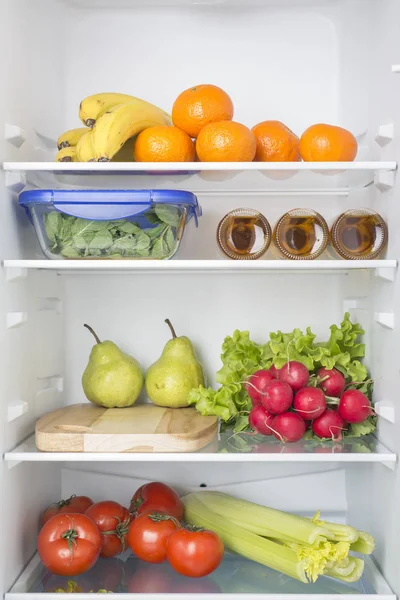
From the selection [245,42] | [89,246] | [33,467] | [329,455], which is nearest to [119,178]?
[89,246]

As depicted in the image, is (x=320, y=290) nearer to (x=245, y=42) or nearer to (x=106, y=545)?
(x=245, y=42)

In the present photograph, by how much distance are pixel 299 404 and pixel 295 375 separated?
7cm

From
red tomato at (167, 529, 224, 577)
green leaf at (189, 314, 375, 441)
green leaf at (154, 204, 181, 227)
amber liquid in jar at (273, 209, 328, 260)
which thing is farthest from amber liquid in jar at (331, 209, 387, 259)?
red tomato at (167, 529, 224, 577)

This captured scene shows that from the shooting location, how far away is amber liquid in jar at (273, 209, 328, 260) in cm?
161

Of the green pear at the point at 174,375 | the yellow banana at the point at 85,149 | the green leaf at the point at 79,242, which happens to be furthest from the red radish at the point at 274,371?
the yellow banana at the point at 85,149

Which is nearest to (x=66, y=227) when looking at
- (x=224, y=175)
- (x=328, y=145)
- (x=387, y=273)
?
(x=224, y=175)

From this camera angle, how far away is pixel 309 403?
1.57m

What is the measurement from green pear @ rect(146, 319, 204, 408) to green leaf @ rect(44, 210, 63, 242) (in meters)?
0.44

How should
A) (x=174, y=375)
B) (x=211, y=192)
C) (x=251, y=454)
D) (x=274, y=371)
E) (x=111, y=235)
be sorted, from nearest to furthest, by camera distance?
(x=251, y=454) → (x=111, y=235) → (x=274, y=371) → (x=174, y=375) → (x=211, y=192)

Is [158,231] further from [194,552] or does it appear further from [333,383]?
[194,552]

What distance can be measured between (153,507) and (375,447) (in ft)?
1.80

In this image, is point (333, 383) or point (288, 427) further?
point (333, 383)

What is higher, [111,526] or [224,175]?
[224,175]

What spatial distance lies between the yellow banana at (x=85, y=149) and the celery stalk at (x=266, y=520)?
0.89m
